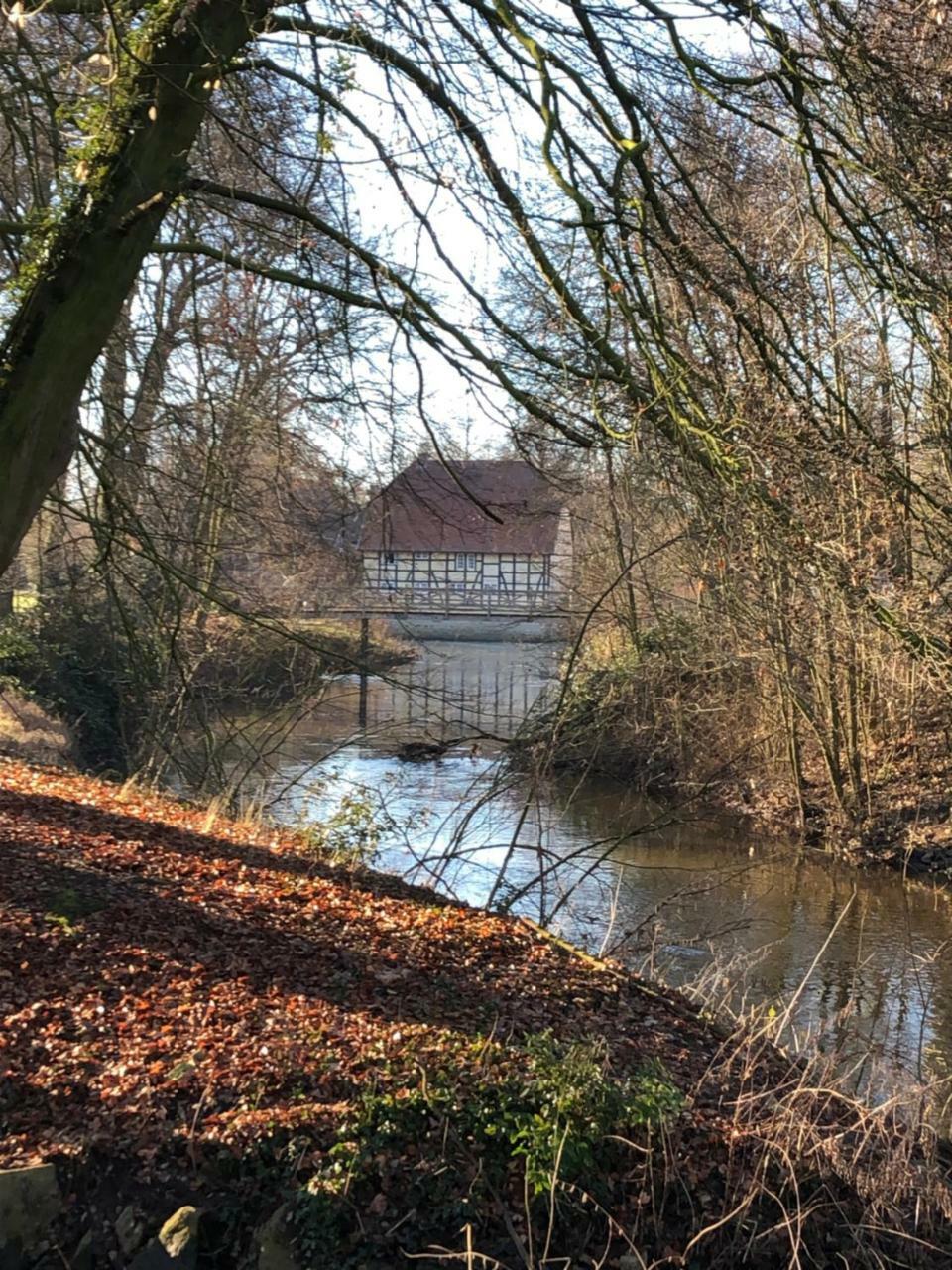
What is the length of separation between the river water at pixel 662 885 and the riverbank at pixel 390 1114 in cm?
91

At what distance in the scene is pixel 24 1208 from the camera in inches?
128

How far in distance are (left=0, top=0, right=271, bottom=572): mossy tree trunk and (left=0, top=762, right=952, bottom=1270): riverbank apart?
1830 mm

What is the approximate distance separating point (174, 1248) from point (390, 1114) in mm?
749

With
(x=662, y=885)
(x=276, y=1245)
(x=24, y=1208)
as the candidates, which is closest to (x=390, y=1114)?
(x=276, y=1245)

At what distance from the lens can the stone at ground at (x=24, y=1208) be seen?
10.6 ft

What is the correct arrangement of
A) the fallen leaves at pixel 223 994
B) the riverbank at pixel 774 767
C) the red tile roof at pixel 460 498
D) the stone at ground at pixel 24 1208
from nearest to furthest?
the stone at ground at pixel 24 1208 → the fallen leaves at pixel 223 994 → the red tile roof at pixel 460 498 → the riverbank at pixel 774 767

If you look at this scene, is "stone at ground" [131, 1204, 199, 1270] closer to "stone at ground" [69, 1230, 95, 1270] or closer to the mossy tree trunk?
"stone at ground" [69, 1230, 95, 1270]

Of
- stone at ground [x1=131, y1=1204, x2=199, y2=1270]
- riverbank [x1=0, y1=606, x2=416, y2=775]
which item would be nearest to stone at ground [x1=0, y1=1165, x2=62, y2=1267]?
stone at ground [x1=131, y1=1204, x2=199, y2=1270]

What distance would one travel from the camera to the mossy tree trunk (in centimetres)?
441

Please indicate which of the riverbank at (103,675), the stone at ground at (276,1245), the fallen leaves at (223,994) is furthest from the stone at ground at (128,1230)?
the riverbank at (103,675)

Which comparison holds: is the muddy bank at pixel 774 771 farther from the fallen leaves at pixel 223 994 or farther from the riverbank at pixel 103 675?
the fallen leaves at pixel 223 994

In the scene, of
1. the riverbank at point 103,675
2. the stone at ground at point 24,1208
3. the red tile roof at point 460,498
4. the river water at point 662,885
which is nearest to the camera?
the stone at ground at point 24,1208

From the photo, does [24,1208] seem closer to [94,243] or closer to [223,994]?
[223,994]

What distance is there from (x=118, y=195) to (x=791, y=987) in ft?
21.8
